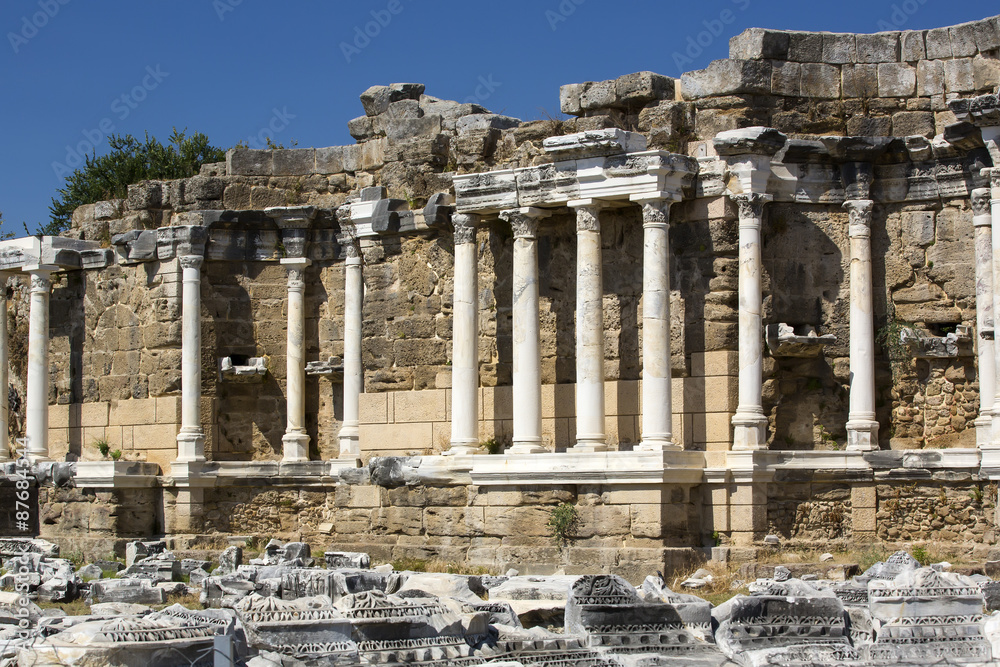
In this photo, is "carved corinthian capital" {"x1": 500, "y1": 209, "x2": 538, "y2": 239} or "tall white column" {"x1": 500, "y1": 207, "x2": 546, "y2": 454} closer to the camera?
A: "tall white column" {"x1": 500, "y1": 207, "x2": 546, "y2": 454}

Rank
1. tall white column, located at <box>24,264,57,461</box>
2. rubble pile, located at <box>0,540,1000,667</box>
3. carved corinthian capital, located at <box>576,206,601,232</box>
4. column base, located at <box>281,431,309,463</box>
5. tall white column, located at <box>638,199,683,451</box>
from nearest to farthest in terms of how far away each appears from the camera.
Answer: rubble pile, located at <box>0,540,1000,667</box>
tall white column, located at <box>638,199,683,451</box>
carved corinthian capital, located at <box>576,206,601,232</box>
column base, located at <box>281,431,309,463</box>
tall white column, located at <box>24,264,57,461</box>

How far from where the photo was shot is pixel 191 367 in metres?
24.1

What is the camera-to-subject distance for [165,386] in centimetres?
2466

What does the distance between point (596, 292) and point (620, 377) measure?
4.06ft

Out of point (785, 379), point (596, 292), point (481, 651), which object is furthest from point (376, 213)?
point (481, 651)

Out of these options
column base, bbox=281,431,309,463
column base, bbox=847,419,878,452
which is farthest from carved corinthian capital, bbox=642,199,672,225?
column base, bbox=281,431,309,463

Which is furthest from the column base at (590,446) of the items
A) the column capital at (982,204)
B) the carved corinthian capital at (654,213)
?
the column capital at (982,204)

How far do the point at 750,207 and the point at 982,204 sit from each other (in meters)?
2.80

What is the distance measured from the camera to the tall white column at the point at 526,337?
2002 centimetres

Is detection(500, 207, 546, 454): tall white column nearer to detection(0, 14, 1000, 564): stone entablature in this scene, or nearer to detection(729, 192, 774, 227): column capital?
detection(0, 14, 1000, 564): stone entablature

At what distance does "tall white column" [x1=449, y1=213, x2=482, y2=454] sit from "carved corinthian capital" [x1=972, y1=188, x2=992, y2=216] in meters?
6.37

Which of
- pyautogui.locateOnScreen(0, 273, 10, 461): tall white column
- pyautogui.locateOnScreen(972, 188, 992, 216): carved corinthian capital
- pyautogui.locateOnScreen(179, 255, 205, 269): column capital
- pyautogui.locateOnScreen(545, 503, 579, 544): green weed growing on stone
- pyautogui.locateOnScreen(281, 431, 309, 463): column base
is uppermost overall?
pyautogui.locateOnScreen(972, 188, 992, 216): carved corinthian capital

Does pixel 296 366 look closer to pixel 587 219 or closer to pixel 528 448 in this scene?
pixel 528 448

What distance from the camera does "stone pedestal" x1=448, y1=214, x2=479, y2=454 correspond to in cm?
2078
